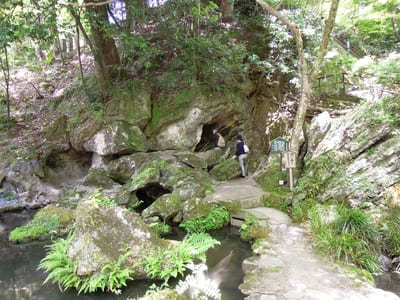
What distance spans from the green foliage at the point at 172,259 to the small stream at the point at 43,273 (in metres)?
0.22

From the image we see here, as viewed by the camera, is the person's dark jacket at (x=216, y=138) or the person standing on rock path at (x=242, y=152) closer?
the person standing on rock path at (x=242, y=152)

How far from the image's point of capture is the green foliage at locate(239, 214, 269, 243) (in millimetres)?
7125

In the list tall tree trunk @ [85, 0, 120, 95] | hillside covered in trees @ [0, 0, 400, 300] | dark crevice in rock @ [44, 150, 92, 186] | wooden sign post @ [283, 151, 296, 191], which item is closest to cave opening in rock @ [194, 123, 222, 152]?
hillside covered in trees @ [0, 0, 400, 300]

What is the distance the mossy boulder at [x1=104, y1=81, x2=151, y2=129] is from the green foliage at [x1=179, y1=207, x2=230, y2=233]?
6.29 m

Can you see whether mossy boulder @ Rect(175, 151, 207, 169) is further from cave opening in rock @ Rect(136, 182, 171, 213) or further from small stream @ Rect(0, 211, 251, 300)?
small stream @ Rect(0, 211, 251, 300)

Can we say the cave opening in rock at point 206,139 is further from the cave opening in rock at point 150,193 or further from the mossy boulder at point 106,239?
the mossy boulder at point 106,239

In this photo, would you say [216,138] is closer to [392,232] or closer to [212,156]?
[212,156]

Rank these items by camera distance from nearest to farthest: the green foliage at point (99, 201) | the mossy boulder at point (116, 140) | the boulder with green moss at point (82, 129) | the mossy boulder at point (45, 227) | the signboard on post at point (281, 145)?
the green foliage at point (99, 201), the mossy boulder at point (45, 227), the signboard on post at point (281, 145), the mossy boulder at point (116, 140), the boulder with green moss at point (82, 129)

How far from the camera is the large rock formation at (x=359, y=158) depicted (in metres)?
7.09

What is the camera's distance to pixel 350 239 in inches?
236

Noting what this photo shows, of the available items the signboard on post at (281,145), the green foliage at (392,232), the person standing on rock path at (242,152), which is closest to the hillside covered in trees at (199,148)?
the green foliage at (392,232)

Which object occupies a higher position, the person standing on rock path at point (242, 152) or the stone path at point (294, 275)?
the person standing on rock path at point (242, 152)

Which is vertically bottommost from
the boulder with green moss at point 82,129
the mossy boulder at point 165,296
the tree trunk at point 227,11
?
the mossy boulder at point 165,296

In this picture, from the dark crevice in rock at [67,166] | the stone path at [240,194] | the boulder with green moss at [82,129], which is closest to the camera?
the stone path at [240,194]
